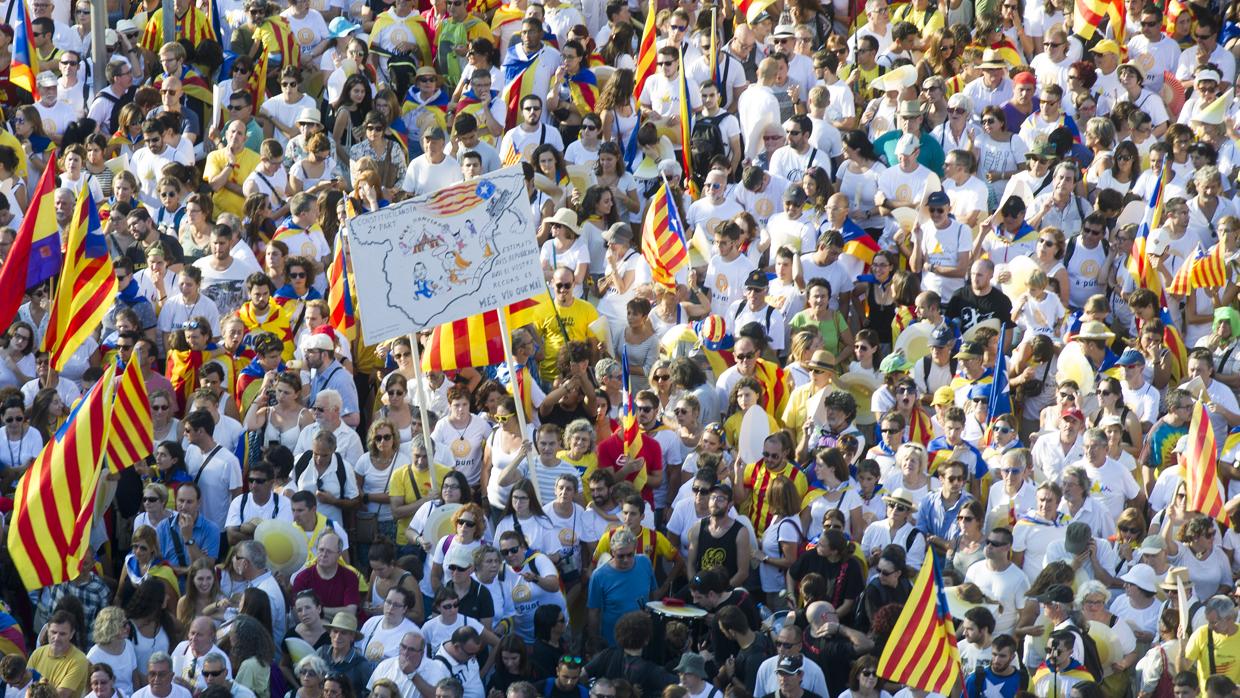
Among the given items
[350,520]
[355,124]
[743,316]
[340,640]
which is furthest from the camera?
[355,124]

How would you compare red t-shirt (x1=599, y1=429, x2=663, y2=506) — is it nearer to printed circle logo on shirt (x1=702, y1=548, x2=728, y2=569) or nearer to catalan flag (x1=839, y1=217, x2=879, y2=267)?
printed circle logo on shirt (x1=702, y1=548, x2=728, y2=569)

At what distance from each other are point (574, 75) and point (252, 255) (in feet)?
11.8

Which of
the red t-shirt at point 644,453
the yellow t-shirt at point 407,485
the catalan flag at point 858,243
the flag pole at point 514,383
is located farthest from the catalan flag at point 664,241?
the yellow t-shirt at point 407,485

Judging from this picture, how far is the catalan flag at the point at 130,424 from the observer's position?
15.7 metres

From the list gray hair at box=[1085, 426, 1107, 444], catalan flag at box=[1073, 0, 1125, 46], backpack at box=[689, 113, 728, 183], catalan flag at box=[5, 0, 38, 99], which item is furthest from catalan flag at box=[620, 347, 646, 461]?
catalan flag at box=[5, 0, 38, 99]

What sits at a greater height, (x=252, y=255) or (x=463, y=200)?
(x=463, y=200)

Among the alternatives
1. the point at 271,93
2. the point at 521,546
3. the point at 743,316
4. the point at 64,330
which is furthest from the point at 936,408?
the point at 271,93

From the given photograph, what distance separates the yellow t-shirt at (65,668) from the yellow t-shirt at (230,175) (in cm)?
562

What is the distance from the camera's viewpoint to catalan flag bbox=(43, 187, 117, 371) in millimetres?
16219

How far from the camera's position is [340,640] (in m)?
14.3

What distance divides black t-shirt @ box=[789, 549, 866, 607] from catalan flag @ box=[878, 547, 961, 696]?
112 centimetres

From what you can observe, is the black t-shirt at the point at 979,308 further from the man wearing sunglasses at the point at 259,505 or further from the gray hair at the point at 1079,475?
the man wearing sunglasses at the point at 259,505

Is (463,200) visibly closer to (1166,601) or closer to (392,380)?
(392,380)

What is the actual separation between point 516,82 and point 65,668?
24.8ft
